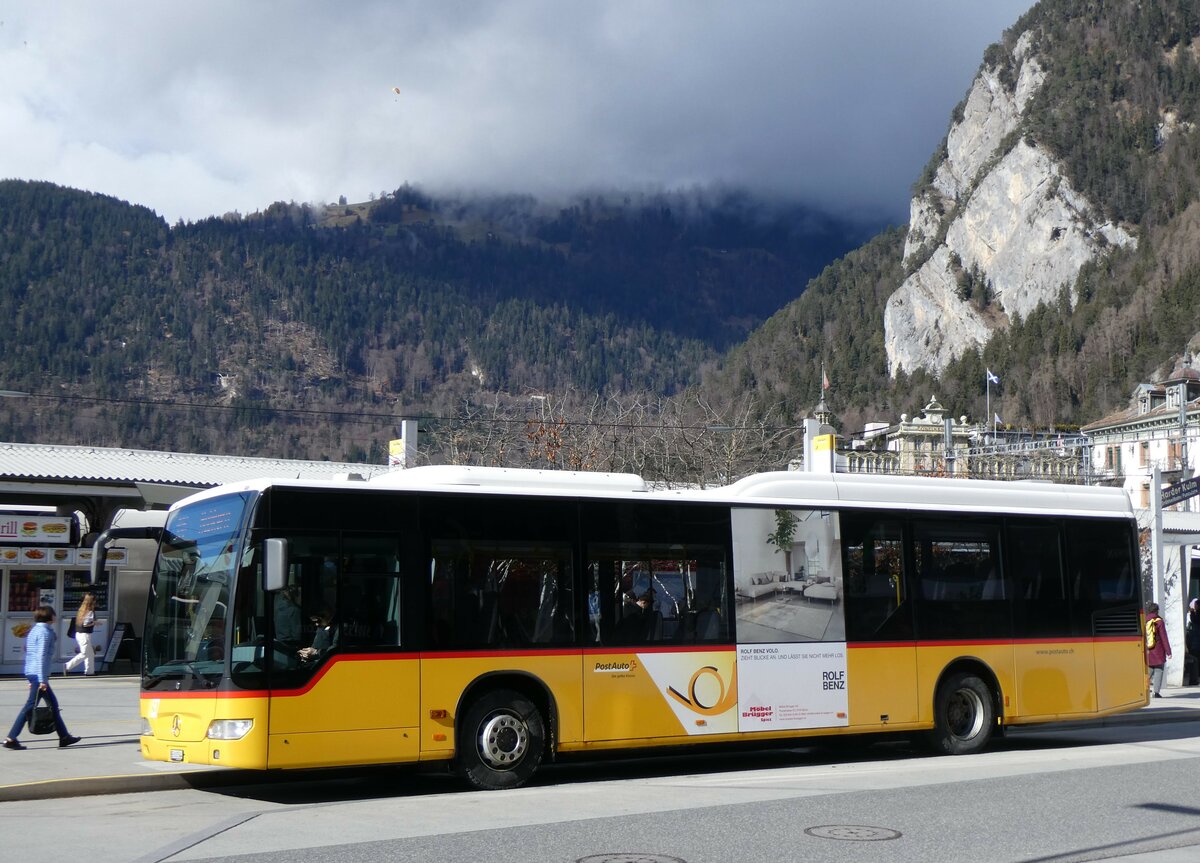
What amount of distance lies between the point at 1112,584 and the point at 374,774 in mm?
9101

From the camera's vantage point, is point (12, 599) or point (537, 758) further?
point (12, 599)

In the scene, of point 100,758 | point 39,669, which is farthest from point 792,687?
point 39,669

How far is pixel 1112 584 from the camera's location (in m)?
16.3

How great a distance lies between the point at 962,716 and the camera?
15102mm

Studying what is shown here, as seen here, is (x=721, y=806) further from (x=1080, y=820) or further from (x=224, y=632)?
(x=224, y=632)

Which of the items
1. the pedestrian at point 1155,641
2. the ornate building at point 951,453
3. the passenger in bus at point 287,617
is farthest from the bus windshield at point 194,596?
the ornate building at point 951,453

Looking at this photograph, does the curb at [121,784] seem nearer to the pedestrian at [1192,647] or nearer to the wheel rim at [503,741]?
the wheel rim at [503,741]

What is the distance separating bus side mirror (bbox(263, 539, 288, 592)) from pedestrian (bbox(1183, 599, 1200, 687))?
60.1 feet

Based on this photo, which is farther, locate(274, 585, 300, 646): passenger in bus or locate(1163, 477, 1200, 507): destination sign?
locate(1163, 477, 1200, 507): destination sign

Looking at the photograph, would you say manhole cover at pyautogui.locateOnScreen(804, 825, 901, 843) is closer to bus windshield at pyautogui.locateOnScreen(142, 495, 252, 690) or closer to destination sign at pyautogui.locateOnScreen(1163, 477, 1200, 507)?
bus windshield at pyautogui.locateOnScreen(142, 495, 252, 690)

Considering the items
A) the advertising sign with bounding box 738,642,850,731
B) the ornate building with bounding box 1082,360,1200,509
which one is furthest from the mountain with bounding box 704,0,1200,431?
the advertising sign with bounding box 738,642,850,731

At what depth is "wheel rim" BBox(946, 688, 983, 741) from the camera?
Answer: 49.3 feet

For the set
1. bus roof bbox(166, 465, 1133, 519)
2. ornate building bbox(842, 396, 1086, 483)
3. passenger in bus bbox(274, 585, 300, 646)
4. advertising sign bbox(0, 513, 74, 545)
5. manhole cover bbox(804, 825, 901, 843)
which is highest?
ornate building bbox(842, 396, 1086, 483)

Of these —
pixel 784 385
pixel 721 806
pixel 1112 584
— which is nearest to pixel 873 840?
pixel 721 806
